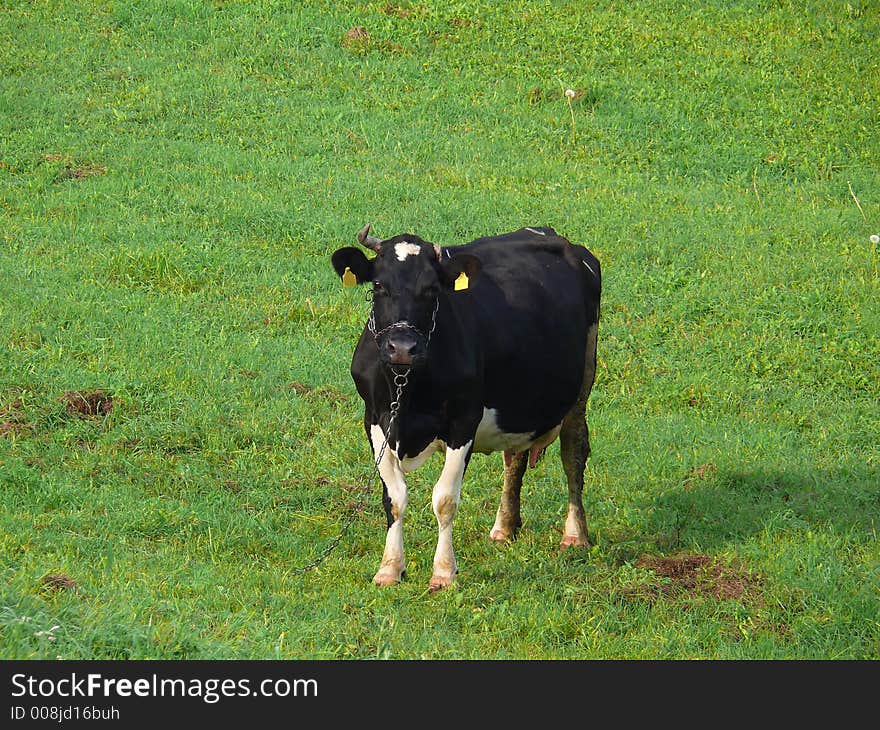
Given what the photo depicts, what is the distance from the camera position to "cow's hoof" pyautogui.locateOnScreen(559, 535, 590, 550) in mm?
9500

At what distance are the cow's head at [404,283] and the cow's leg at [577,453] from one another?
191cm

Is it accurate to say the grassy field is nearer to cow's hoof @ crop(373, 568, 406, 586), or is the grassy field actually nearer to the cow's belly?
cow's hoof @ crop(373, 568, 406, 586)

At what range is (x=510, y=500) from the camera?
31.6ft

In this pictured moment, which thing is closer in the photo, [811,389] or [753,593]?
[753,593]

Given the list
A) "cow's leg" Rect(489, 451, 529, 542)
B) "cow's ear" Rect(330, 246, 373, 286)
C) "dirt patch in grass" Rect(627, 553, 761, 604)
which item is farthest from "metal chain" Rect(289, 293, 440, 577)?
"dirt patch in grass" Rect(627, 553, 761, 604)

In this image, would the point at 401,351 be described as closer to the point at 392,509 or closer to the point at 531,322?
the point at 392,509

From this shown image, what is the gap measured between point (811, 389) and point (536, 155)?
7.44 meters

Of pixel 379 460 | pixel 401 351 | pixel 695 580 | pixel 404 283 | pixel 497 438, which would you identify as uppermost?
pixel 404 283

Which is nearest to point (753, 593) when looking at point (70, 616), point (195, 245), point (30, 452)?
point (70, 616)

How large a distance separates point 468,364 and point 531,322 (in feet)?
3.27

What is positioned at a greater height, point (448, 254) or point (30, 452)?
point (448, 254)

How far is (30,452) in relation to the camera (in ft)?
32.7

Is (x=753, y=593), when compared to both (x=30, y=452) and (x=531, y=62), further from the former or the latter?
(x=531, y=62)

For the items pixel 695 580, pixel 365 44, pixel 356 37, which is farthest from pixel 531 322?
pixel 356 37
